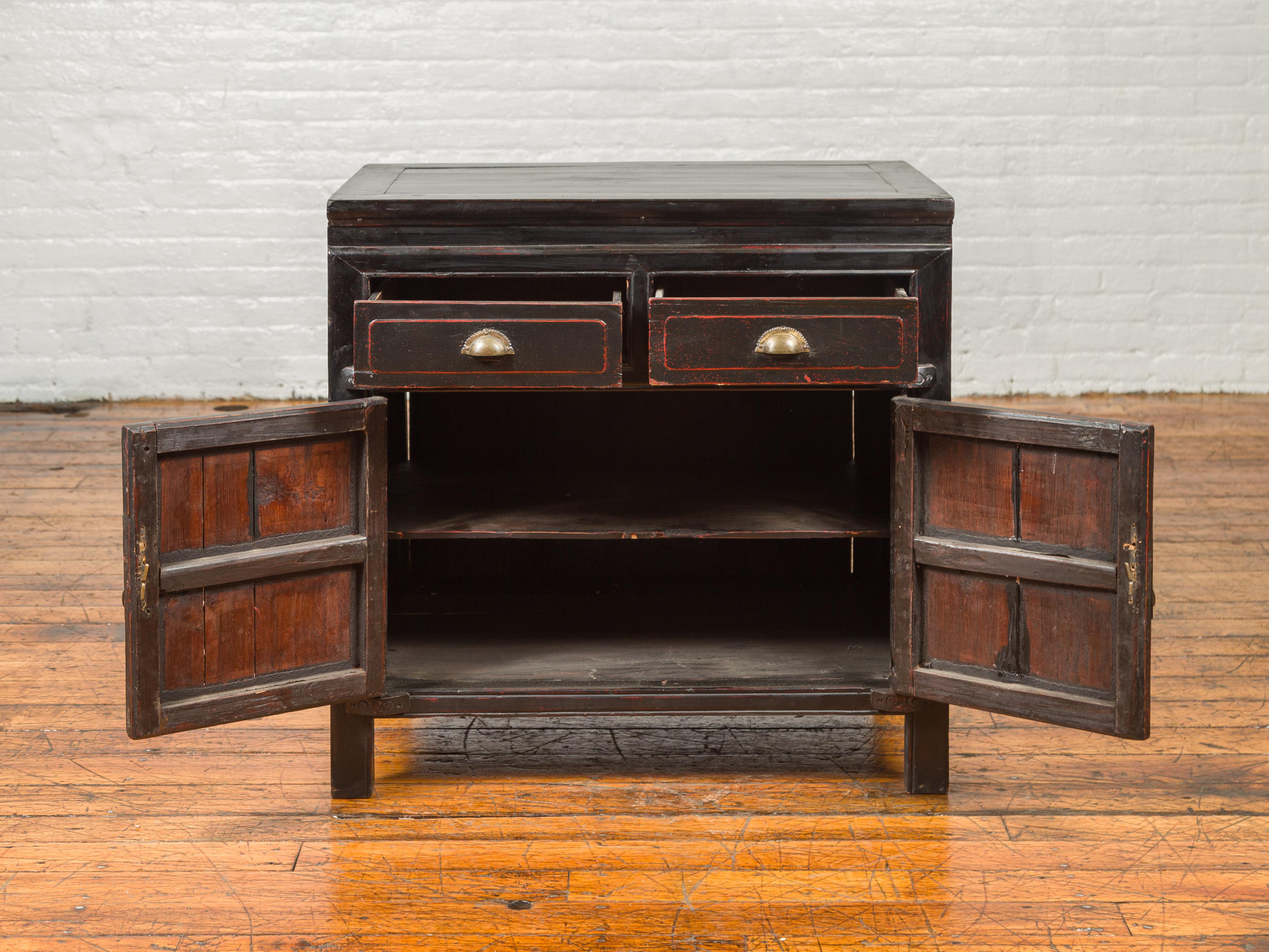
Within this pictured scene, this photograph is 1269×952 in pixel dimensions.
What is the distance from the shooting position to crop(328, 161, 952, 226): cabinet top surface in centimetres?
206

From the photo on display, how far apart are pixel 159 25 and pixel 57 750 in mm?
3695

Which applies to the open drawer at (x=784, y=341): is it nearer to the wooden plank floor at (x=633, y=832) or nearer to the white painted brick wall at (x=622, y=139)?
the wooden plank floor at (x=633, y=832)

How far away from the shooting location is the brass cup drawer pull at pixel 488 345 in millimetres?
1967

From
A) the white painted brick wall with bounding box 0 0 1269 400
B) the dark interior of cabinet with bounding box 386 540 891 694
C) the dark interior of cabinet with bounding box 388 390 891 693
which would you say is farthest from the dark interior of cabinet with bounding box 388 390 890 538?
the white painted brick wall with bounding box 0 0 1269 400

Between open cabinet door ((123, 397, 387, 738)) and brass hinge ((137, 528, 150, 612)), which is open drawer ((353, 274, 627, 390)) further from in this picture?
brass hinge ((137, 528, 150, 612))

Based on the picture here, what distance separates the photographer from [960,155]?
17.4ft

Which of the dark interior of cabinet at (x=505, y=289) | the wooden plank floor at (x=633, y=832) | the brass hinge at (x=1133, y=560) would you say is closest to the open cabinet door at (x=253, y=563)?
the wooden plank floor at (x=633, y=832)

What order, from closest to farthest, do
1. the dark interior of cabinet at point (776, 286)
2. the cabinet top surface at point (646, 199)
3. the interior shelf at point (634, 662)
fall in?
the cabinet top surface at point (646, 199) < the interior shelf at point (634, 662) < the dark interior of cabinet at point (776, 286)

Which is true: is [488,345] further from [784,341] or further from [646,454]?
[646,454]

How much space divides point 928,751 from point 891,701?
5.0 inches

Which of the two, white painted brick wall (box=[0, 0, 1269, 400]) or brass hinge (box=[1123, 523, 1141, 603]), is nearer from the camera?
brass hinge (box=[1123, 523, 1141, 603])

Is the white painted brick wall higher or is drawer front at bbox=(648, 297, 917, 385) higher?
the white painted brick wall

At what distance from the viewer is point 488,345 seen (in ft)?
6.45

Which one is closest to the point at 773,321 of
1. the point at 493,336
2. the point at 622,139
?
the point at 493,336
